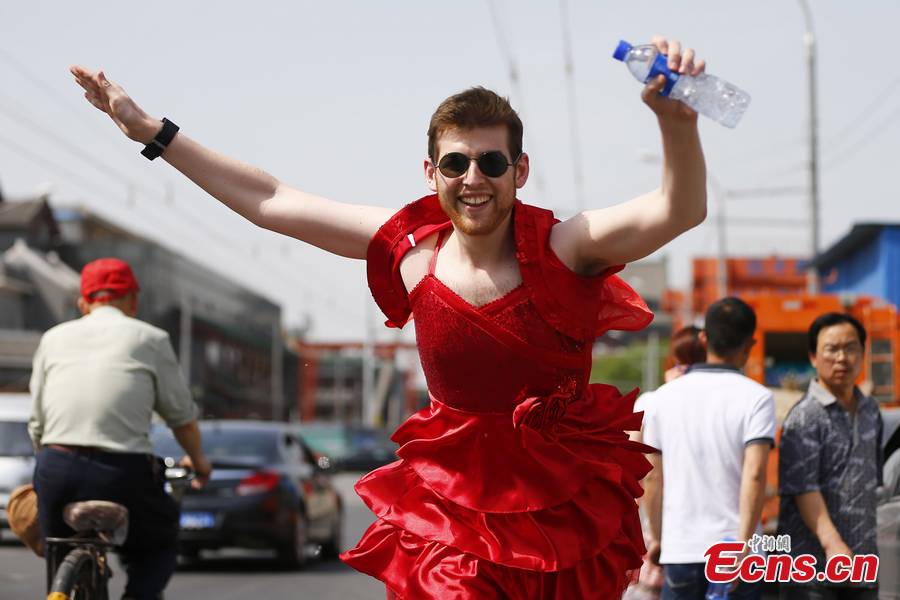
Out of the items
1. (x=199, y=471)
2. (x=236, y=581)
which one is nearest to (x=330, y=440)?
(x=236, y=581)

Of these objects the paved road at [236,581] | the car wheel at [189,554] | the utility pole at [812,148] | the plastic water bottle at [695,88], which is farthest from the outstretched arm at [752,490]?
the utility pole at [812,148]

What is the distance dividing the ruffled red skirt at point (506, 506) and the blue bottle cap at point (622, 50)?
99 centimetres

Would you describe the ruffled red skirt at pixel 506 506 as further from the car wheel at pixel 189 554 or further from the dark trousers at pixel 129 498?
the car wheel at pixel 189 554

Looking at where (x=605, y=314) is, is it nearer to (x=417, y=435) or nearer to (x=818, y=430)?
(x=417, y=435)

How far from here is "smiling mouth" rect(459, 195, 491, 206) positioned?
395 cm

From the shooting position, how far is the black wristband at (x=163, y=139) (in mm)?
4227

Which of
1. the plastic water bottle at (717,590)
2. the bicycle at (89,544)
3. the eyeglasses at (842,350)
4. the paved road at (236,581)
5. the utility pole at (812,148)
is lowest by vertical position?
the paved road at (236,581)

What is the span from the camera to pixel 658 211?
3.57 m

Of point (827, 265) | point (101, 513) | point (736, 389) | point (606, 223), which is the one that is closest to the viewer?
point (606, 223)

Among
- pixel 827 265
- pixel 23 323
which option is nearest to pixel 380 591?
pixel 827 265

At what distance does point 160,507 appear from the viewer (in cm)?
654

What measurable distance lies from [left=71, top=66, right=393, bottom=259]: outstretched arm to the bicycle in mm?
2398

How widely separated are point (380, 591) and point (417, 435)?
347 inches

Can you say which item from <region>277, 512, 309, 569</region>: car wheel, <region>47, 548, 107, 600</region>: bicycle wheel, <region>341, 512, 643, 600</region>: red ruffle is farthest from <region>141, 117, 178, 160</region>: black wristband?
<region>277, 512, 309, 569</region>: car wheel
